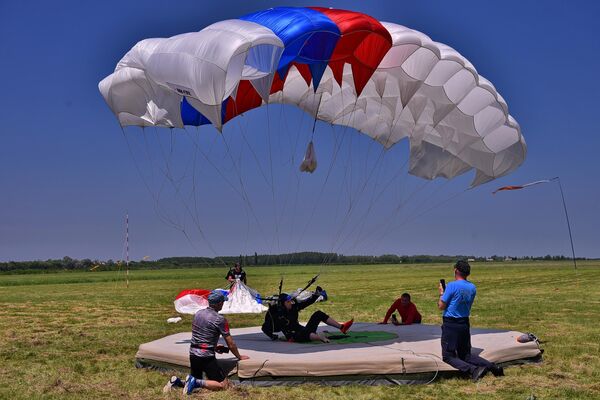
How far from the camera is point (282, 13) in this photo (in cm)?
949

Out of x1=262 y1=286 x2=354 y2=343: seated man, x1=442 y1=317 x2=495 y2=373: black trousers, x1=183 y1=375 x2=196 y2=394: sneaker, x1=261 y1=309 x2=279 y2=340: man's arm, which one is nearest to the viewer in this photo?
x1=183 y1=375 x2=196 y2=394: sneaker

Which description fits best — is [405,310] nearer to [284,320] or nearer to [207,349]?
[284,320]

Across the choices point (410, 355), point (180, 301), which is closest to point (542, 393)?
point (410, 355)

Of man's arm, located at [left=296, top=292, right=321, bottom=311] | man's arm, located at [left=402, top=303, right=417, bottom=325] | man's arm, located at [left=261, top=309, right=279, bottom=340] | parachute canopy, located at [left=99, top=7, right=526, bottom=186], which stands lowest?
man's arm, located at [left=402, top=303, right=417, bottom=325]

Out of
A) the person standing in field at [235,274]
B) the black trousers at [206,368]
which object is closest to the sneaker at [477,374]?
the black trousers at [206,368]

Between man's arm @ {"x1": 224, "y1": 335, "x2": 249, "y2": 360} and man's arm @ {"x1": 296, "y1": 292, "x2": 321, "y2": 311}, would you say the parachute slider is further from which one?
man's arm @ {"x1": 224, "y1": 335, "x2": 249, "y2": 360}

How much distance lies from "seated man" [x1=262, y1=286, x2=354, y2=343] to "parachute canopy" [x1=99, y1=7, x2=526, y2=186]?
10.6ft

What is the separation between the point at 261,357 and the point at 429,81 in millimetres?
5431

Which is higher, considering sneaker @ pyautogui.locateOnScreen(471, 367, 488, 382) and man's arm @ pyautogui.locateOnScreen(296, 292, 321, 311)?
man's arm @ pyautogui.locateOnScreen(296, 292, 321, 311)

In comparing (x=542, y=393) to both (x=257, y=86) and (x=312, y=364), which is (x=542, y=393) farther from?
(x=257, y=86)

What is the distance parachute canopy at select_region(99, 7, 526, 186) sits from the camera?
27.8 ft

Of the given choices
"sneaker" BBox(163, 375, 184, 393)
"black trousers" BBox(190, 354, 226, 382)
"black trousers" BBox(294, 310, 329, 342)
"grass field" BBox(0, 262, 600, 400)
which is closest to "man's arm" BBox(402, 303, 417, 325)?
"grass field" BBox(0, 262, 600, 400)

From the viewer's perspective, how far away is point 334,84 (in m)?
11.9

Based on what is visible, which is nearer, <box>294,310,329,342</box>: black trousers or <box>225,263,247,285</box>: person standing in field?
<box>294,310,329,342</box>: black trousers
